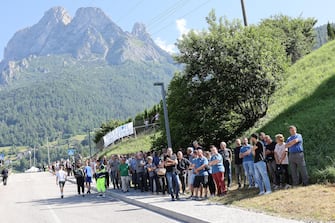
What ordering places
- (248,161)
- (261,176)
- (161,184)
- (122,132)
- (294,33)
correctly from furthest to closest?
(122,132) → (294,33) → (161,184) → (248,161) → (261,176)

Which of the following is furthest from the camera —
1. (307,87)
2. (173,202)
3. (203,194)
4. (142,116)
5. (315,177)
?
(142,116)

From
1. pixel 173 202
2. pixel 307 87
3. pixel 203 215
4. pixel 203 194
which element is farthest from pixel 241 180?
pixel 307 87

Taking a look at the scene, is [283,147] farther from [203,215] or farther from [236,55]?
[236,55]

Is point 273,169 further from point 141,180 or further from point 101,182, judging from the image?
point 101,182

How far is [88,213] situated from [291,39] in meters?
29.1

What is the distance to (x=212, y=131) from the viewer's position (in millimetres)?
23328

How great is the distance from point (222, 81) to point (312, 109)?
15.0 ft

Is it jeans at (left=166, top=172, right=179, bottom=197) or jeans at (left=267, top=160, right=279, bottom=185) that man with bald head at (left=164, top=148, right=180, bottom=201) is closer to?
jeans at (left=166, top=172, right=179, bottom=197)

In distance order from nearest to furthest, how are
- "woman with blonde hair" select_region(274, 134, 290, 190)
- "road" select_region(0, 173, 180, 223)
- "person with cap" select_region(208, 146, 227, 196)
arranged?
"road" select_region(0, 173, 180, 223), "woman with blonde hair" select_region(274, 134, 290, 190), "person with cap" select_region(208, 146, 227, 196)

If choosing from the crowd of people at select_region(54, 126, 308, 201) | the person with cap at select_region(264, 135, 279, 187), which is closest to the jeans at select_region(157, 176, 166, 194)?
the crowd of people at select_region(54, 126, 308, 201)

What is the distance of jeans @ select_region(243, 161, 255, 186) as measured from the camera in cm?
1543

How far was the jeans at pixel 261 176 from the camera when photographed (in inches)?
557

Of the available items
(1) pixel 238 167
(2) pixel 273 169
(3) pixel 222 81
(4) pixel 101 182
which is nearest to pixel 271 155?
(2) pixel 273 169

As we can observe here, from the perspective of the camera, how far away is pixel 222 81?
22.7 m
